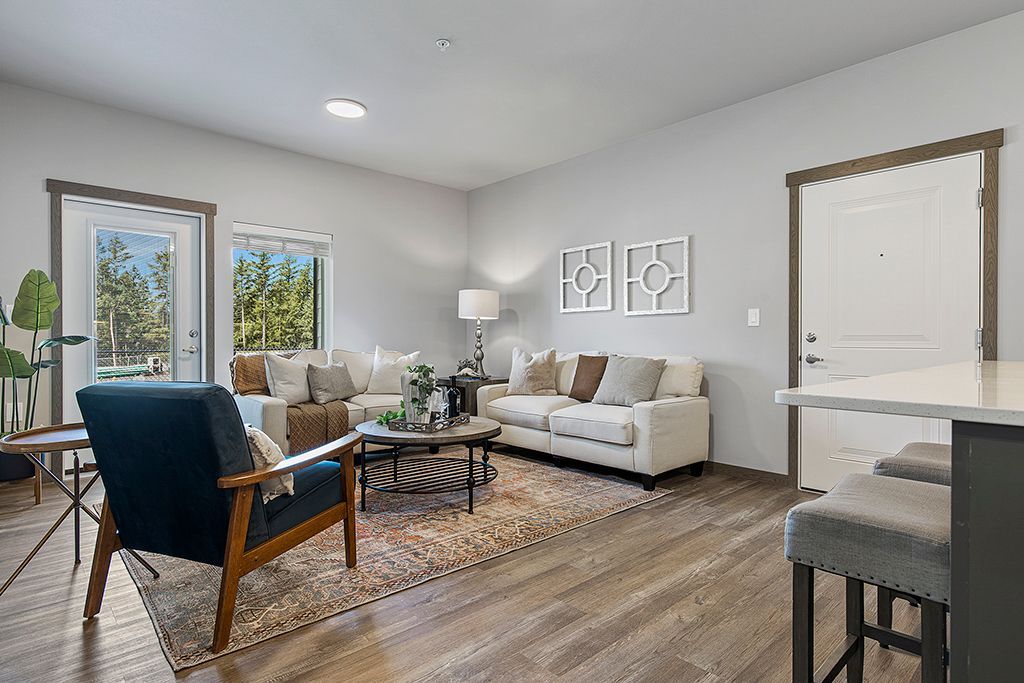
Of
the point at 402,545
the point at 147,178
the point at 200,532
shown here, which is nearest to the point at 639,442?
the point at 402,545

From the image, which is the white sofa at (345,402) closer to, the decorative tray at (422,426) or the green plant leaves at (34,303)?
the decorative tray at (422,426)

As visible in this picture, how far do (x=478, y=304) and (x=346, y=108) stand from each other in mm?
2131

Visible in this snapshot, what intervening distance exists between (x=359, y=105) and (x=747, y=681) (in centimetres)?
399

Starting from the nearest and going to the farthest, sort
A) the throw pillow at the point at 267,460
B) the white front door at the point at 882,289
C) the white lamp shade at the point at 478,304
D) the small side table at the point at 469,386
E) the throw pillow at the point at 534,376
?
the throw pillow at the point at 267,460 < the white front door at the point at 882,289 < the throw pillow at the point at 534,376 < the small side table at the point at 469,386 < the white lamp shade at the point at 478,304

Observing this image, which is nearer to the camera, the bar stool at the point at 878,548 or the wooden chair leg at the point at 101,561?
the bar stool at the point at 878,548

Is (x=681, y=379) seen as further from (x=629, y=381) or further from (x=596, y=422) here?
(x=596, y=422)

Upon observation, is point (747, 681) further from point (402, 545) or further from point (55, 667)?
point (55, 667)

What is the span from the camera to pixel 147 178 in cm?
418

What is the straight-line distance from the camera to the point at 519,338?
18.8ft

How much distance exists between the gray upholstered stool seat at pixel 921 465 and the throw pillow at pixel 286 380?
3746 millimetres

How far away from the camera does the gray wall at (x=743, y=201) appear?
2.92 m

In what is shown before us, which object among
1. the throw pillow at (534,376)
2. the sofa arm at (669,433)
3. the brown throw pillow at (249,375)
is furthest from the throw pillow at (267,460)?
the throw pillow at (534,376)

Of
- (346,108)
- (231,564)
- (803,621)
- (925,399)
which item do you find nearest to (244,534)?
(231,564)

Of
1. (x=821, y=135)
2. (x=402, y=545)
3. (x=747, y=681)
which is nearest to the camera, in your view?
(x=747, y=681)
